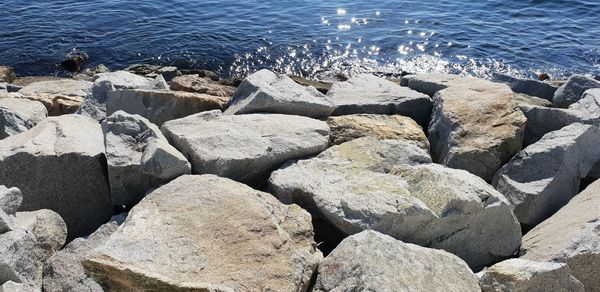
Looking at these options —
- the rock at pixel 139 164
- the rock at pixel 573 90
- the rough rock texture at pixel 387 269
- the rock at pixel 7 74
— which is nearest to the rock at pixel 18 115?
the rock at pixel 139 164

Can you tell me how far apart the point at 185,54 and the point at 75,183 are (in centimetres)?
1184

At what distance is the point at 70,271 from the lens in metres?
5.04

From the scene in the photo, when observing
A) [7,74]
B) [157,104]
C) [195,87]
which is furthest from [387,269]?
[7,74]

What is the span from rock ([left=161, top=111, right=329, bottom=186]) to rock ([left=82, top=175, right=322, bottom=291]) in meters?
0.61

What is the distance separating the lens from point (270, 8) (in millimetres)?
22250

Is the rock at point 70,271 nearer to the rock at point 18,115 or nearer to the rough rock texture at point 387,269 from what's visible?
the rough rock texture at point 387,269

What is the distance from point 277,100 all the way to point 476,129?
2.62 m

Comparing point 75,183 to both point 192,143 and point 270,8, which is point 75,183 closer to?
point 192,143

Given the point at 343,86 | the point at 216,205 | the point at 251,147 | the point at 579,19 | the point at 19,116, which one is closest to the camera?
the point at 216,205

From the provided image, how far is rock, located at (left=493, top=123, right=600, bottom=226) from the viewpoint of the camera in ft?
22.2

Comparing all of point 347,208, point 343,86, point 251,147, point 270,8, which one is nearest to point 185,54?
point 270,8

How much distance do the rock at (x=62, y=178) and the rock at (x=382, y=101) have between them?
3.63 meters

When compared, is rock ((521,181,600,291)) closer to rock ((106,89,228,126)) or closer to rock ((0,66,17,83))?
rock ((106,89,228,126))

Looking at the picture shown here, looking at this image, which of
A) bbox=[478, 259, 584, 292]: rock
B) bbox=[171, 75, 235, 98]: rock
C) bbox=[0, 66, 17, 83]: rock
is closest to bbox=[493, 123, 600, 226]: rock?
bbox=[478, 259, 584, 292]: rock
